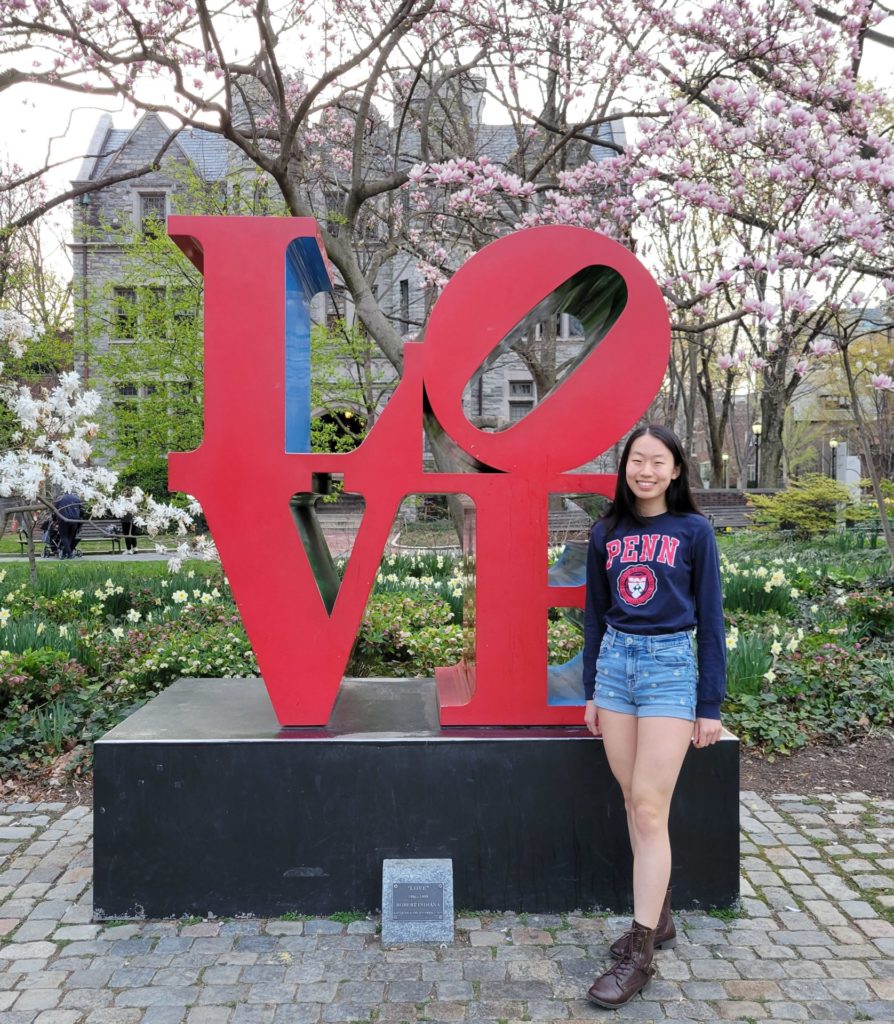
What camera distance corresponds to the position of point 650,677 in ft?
8.81

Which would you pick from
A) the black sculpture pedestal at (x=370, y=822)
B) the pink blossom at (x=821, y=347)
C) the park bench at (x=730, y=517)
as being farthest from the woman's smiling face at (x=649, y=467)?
the park bench at (x=730, y=517)

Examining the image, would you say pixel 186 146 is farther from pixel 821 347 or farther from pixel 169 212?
pixel 821 347

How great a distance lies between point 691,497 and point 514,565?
2.63ft

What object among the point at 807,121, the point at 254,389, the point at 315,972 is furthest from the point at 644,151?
the point at 315,972

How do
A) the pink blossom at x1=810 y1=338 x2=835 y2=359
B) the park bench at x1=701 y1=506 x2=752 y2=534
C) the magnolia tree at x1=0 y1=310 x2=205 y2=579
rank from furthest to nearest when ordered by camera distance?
the park bench at x1=701 y1=506 x2=752 y2=534, the magnolia tree at x1=0 y1=310 x2=205 y2=579, the pink blossom at x1=810 y1=338 x2=835 y2=359

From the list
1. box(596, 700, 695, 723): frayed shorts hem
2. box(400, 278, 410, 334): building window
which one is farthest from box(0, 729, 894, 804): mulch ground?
box(400, 278, 410, 334): building window

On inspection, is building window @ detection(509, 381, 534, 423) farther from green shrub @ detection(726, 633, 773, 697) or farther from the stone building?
green shrub @ detection(726, 633, 773, 697)

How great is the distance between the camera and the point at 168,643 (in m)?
5.66

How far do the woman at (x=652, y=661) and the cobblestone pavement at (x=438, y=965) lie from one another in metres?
0.23

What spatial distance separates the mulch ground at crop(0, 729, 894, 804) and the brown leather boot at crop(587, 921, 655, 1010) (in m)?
2.16

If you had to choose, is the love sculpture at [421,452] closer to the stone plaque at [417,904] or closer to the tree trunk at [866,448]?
the stone plaque at [417,904]

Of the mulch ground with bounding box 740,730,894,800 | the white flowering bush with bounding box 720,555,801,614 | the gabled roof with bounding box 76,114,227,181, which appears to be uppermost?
the gabled roof with bounding box 76,114,227,181

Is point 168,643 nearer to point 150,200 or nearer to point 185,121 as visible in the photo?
point 185,121

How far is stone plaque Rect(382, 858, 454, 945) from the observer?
2992mm
